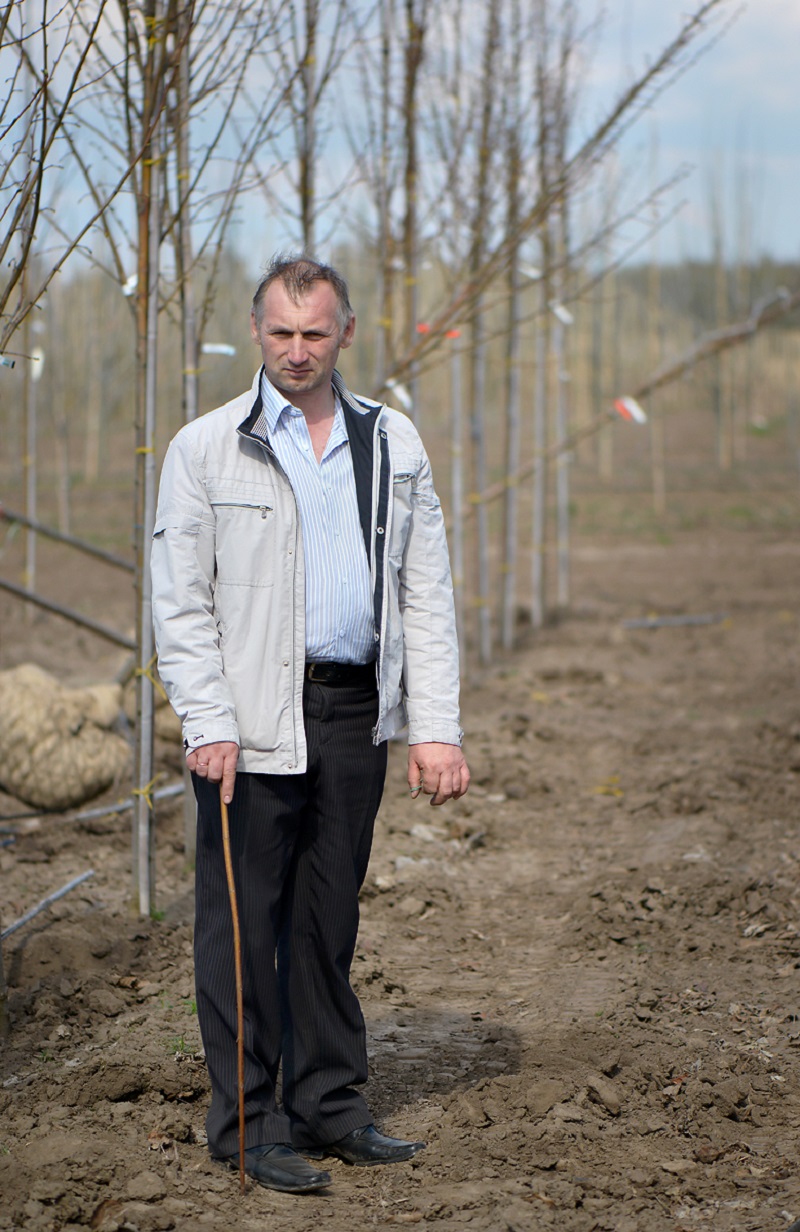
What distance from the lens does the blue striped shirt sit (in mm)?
2764

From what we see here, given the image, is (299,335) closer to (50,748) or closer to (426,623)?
(426,623)

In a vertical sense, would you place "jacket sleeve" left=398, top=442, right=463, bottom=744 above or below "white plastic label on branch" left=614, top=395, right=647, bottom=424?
below

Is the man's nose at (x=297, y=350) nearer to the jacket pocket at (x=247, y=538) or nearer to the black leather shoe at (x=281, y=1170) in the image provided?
the jacket pocket at (x=247, y=538)

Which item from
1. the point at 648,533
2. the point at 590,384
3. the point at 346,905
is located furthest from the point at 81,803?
the point at 590,384

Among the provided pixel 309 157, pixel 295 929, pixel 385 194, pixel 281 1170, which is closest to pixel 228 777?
pixel 295 929

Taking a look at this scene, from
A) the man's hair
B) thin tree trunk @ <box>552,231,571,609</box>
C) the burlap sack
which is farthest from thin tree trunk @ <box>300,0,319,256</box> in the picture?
thin tree trunk @ <box>552,231,571,609</box>

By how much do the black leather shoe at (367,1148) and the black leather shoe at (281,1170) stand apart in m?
0.13

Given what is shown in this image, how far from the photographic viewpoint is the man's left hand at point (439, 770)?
9.50ft

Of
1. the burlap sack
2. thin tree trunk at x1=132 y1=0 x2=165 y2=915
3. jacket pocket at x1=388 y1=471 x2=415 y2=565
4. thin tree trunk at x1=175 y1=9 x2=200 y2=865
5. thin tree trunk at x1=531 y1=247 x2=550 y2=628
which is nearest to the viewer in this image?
jacket pocket at x1=388 y1=471 x2=415 y2=565

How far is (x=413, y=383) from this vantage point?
8766 mm

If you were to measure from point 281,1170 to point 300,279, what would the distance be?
192cm

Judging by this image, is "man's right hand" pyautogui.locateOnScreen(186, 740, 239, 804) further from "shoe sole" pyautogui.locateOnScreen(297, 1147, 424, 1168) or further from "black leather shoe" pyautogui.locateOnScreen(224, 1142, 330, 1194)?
"shoe sole" pyautogui.locateOnScreen(297, 1147, 424, 1168)

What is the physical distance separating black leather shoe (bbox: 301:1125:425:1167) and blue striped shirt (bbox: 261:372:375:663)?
3.62ft

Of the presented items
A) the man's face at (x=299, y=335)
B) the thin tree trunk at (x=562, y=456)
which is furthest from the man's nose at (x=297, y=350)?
the thin tree trunk at (x=562, y=456)
